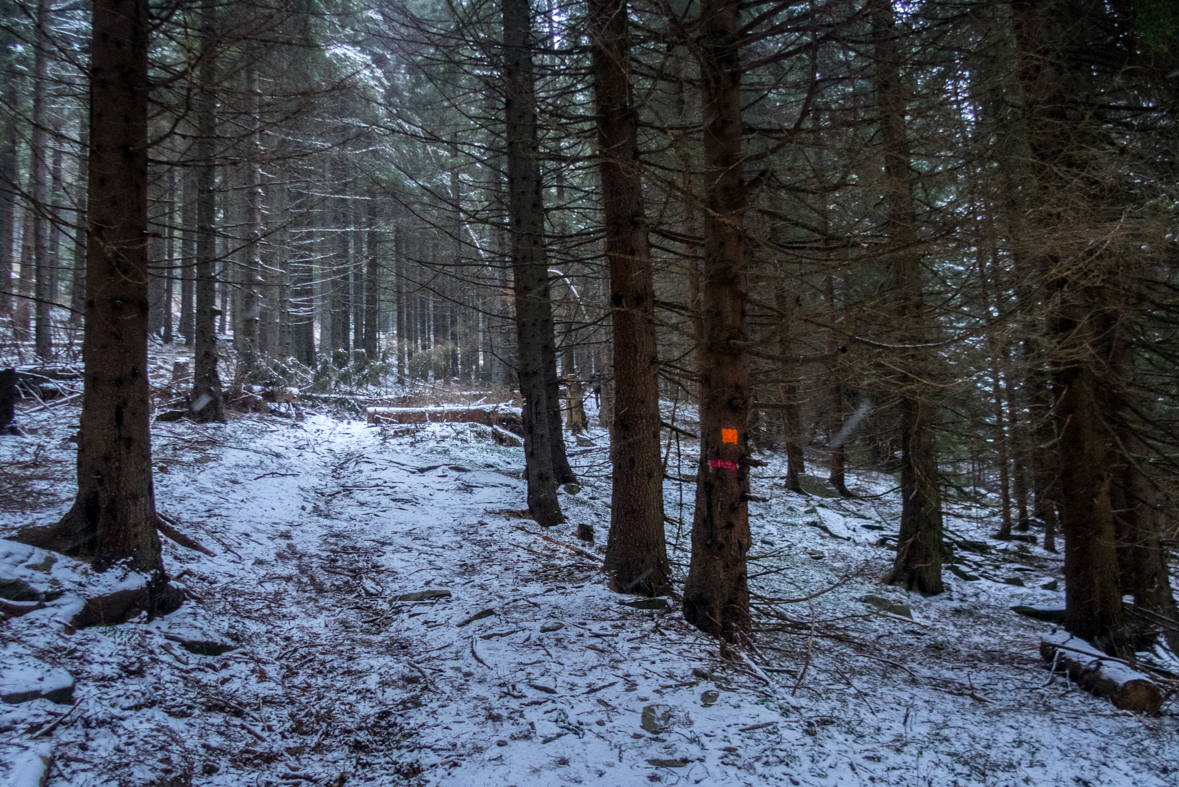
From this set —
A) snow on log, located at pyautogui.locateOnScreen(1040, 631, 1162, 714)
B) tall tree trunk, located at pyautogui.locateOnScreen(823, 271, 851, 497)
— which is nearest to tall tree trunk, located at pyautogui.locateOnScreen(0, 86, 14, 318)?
tall tree trunk, located at pyautogui.locateOnScreen(823, 271, 851, 497)

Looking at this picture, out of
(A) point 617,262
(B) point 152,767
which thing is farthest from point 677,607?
(B) point 152,767

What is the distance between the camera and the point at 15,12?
12750mm

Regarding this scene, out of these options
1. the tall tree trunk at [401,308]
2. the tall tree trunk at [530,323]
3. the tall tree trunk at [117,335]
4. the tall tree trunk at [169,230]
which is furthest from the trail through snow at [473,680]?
the tall tree trunk at [401,308]

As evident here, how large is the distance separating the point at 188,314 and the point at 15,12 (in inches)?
540

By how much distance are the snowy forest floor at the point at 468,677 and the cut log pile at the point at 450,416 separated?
5.99 m

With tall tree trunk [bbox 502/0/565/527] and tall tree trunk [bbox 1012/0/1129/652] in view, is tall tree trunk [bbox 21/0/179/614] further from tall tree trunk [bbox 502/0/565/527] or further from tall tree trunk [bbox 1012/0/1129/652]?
tall tree trunk [bbox 1012/0/1129/652]

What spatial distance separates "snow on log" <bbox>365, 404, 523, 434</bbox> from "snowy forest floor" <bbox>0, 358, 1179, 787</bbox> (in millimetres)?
6032

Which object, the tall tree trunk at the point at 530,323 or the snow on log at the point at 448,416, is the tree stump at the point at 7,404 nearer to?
the tall tree trunk at the point at 530,323

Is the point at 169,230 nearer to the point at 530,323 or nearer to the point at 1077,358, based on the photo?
the point at 530,323

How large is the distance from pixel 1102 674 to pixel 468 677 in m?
5.74

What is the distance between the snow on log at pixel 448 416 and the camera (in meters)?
14.2

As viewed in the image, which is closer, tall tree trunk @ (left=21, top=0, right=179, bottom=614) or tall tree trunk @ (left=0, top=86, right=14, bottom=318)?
tall tree trunk @ (left=21, top=0, right=179, bottom=614)

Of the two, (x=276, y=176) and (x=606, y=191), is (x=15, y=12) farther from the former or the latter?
(x=606, y=191)

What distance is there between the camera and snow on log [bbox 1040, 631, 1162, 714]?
514cm
